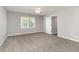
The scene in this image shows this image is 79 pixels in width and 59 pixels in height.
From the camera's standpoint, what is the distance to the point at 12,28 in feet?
22.2

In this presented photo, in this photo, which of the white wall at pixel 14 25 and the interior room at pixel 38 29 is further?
the white wall at pixel 14 25

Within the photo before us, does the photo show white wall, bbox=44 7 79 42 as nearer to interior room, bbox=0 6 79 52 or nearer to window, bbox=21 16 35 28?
interior room, bbox=0 6 79 52

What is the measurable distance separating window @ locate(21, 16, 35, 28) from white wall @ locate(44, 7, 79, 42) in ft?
11.4

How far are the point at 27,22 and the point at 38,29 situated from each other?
1.73 m

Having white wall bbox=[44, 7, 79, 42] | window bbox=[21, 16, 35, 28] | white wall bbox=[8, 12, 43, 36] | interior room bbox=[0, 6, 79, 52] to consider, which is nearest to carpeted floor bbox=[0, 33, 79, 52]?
interior room bbox=[0, 6, 79, 52]

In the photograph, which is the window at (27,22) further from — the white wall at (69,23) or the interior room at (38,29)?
the white wall at (69,23)

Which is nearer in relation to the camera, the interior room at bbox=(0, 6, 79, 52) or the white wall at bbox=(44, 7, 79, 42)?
the interior room at bbox=(0, 6, 79, 52)

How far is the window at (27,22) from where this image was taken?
25.3ft

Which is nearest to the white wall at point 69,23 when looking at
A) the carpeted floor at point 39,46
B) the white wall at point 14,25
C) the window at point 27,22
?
the carpeted floor at point 39,46

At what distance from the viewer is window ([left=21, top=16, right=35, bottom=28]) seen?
7697 millimetres

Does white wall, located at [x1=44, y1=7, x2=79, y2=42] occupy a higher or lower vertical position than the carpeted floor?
higher

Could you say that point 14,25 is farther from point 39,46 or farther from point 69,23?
point 69,23
